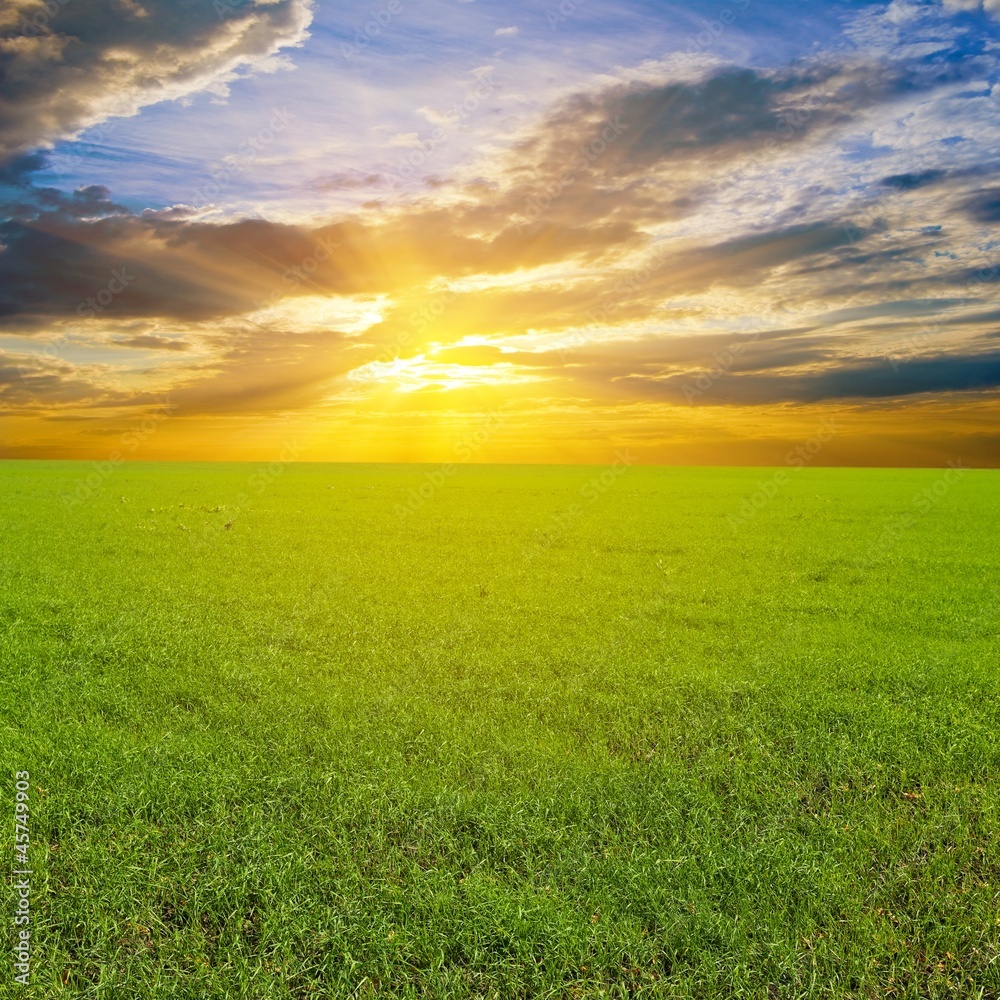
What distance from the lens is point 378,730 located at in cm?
917

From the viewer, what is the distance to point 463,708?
10023 millimetres

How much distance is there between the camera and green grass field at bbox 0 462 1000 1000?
5398 mm

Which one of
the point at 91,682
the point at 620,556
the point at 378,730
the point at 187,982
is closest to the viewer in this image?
the point at 187,982

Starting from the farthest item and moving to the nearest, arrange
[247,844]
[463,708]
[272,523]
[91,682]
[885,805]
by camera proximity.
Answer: [272,523] < [91,682] < [463,708] < [885,805] < [247,844]

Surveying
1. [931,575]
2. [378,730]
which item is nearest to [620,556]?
[931,575]

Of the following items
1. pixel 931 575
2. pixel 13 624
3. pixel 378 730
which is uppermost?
pixel 13 624

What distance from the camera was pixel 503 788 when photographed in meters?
7.72

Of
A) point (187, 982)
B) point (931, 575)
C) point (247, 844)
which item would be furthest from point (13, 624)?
point (931, 575)

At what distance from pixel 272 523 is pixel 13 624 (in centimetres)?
1847

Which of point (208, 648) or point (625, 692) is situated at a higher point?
point (208, 648)

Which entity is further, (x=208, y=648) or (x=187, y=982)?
(x=208, y=648)

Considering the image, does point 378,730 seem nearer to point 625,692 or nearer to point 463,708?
point 463,708

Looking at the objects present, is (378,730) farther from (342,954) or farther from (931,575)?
(931,575)

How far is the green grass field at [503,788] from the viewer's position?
17.7ft
